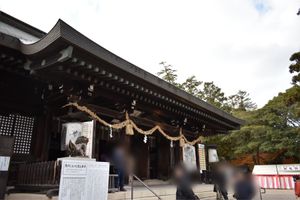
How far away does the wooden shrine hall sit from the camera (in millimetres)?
5391

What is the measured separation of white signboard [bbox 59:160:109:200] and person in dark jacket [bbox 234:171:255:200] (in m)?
3.05

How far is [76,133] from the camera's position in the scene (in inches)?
260

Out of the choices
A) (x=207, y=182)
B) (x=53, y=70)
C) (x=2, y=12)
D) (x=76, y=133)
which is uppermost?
(x=2, y=12)

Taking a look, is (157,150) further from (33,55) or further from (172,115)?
(33,55)

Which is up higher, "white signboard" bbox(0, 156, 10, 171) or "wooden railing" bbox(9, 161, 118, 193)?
"white signboard" bbox(0, 156, 10, 171)

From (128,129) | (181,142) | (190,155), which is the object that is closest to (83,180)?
(128,129)

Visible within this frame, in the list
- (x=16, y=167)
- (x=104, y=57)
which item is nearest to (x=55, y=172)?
(x=16, y=167)

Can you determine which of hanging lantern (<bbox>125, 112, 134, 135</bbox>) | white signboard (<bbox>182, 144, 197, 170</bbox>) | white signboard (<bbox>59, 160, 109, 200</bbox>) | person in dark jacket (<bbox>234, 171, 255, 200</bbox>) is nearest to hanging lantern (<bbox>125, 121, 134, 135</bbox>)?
hanging lantern (<bbox>125, 112, 134, 135</bbox>)

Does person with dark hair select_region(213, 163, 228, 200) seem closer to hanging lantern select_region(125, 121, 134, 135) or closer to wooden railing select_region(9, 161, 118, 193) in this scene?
hanging lantern select_region(125, 121, 134, 135)

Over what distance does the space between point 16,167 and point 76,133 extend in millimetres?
1714

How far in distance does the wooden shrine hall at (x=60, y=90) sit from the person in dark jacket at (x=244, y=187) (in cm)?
335

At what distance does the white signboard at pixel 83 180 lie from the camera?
14.5 ft

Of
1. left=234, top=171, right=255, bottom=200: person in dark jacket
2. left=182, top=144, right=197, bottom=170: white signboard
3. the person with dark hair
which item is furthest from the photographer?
left=182, top=144, right=197, bottom=170: white signboard

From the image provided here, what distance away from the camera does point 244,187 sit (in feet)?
19.3
